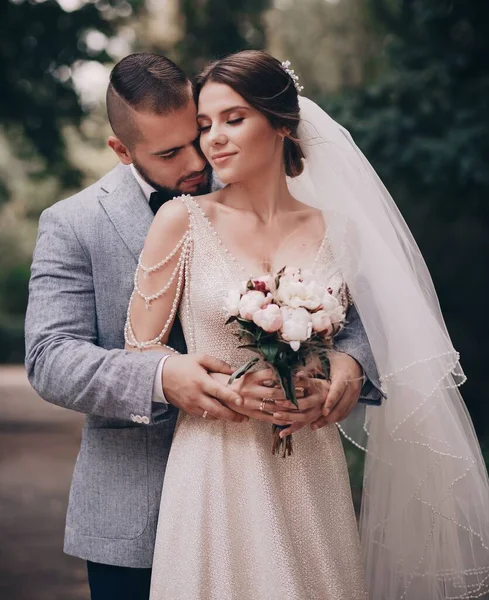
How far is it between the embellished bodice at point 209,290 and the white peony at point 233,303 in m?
0.20

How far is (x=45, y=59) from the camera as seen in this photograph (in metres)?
9.69

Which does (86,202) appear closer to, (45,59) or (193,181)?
(193,181)

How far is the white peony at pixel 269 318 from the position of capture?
2.47 meters

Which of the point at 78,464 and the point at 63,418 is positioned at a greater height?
the point at 63,418

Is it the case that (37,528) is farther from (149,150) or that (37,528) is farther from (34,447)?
(149,150)

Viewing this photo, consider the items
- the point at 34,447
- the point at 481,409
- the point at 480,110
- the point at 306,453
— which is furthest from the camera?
the point at 34,447

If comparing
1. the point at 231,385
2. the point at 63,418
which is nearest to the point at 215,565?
the point at 231,385

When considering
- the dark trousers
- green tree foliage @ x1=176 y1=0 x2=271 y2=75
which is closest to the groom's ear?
the dark trousers

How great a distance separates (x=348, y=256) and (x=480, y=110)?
4.51 meters

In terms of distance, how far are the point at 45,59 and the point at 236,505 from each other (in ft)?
25.5

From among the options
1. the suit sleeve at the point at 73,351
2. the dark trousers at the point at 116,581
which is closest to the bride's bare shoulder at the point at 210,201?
the suit sleeve at the point at 73,351

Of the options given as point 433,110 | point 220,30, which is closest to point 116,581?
point 433,110

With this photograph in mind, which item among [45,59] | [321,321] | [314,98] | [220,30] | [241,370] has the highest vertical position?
[220,30]

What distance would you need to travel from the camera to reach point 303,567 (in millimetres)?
2805
